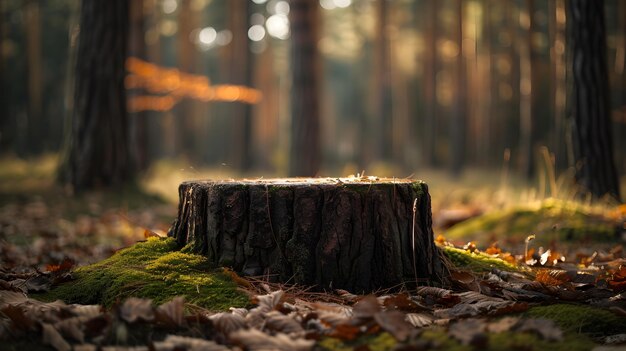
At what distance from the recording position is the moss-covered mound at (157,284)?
3021 mm

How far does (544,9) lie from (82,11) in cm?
1919

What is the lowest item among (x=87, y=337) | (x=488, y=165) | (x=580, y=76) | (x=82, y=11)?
(x=488, y=165)

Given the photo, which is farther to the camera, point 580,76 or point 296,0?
point 296,0

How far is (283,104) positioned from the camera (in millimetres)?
45062

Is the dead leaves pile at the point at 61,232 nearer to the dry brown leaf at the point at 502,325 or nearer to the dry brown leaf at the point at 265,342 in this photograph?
the dry brown leaf at the point at 265,342

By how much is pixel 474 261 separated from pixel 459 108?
17153 millimetres

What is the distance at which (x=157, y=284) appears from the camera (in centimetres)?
313

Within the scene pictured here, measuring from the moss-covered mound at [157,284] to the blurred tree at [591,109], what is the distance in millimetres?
5702

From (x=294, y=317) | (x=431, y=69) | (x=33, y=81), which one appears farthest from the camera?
(x=33, y=81)

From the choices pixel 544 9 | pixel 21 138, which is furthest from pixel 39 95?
pixel 544 9

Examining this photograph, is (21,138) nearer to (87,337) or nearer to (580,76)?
(580,76)

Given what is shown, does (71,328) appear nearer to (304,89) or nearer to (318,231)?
(318,231)

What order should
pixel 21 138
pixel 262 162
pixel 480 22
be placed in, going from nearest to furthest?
Answer: 1. pixel 480 22
2. pixel 21 138
3. pixel 262 162

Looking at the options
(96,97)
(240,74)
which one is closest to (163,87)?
(240,74)
